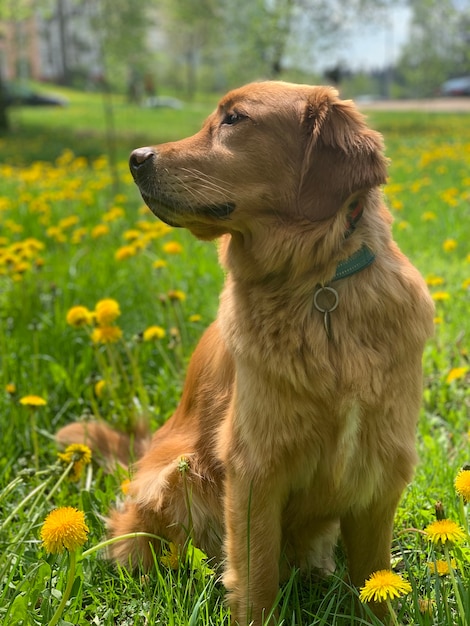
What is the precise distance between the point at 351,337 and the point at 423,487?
960 millimetres

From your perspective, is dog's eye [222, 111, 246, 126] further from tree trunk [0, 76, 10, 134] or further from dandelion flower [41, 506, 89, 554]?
tree trunk [0, 76, 10, 134]

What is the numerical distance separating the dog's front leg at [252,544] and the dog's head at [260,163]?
830 millimetres

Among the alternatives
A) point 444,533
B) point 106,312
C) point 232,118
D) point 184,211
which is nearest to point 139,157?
point 184,211

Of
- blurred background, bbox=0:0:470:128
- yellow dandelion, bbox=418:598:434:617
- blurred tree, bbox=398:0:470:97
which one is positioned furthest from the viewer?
blurred tree, bbox=398:0:470:97

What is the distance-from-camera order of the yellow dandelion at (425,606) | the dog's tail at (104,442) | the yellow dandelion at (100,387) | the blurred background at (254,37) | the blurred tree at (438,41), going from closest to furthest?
the yellow dandelion at (425,606) → the dog's tail at (104,442) → the yellow dandelion at (100,387) → the blurred background at (254,37) → the blurred tree at (438,41)

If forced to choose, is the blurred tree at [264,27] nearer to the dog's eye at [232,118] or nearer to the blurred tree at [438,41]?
the blurred tree at [438,41]

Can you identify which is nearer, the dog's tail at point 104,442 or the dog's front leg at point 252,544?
→ the dog's front leg at point 252,544

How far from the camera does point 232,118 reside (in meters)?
2.25

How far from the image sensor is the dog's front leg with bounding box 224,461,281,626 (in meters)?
2.03

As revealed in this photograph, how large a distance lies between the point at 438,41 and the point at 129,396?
20.8 metres

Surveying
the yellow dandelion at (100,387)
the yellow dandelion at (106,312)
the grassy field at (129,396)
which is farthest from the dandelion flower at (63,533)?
the yellow dandelion at (100,387)

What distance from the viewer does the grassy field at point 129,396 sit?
6.61 ft

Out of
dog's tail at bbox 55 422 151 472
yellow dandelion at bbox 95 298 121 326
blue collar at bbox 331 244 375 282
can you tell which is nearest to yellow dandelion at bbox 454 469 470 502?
blue collar at bbox 331 244 375 282

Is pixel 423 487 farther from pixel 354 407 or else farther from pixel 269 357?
pixel 269 357
